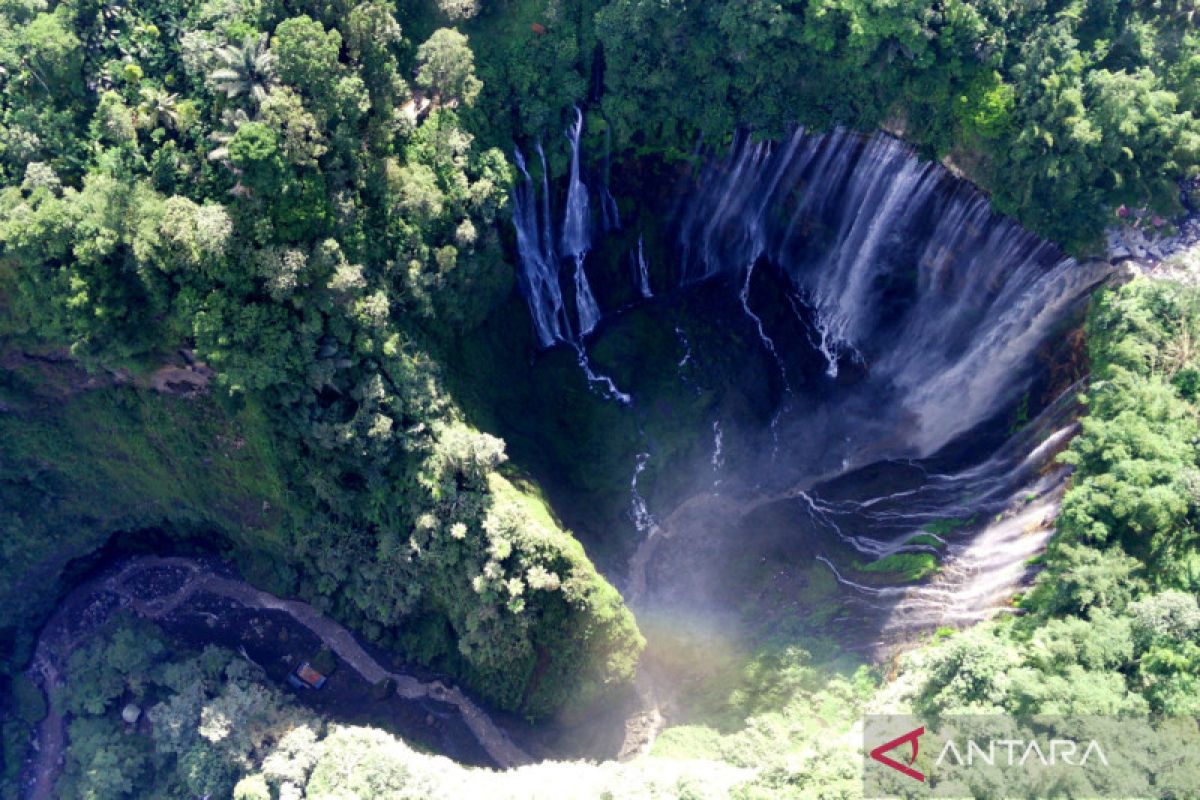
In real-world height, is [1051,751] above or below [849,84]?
below

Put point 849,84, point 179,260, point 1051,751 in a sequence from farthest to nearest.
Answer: point 849,84, point 179,260, point 1051,751

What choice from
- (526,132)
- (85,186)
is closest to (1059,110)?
(526,132)

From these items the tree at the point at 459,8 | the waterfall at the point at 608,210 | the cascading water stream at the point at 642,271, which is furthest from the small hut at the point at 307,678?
the tree at the point at 459,8

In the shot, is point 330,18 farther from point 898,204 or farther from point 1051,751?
point 1051,751

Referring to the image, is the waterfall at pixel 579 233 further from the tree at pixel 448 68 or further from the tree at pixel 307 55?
the tree at pixel 307 55

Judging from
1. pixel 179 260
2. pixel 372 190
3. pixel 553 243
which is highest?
pixel 553 243

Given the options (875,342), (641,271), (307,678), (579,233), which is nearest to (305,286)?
(579,233)

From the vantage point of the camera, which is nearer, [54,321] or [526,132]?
[54,321]

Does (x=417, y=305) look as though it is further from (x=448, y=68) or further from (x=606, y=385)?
(x=606, y=385)
